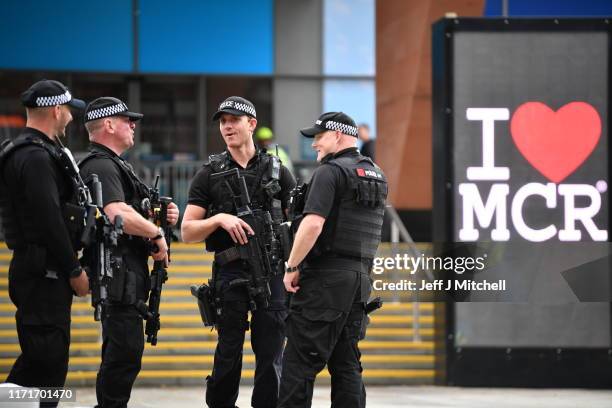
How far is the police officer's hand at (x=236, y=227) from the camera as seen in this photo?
755 centimetres

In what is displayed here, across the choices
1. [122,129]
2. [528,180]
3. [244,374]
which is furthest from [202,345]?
[122,129]

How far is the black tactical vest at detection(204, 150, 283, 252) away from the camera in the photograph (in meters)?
7.76

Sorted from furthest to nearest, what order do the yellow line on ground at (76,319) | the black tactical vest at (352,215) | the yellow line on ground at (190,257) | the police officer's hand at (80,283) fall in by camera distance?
the yellow line on ground at (190,257), the yellow line on ground at (76,319), the black tactical vest at (352,215), the police officer's hand at (80,283)

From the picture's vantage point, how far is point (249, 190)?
25.5 ft

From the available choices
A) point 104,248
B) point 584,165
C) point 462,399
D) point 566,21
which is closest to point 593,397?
point 462,399

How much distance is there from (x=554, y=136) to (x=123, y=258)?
4589 mm

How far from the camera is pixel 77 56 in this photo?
65.8 ft

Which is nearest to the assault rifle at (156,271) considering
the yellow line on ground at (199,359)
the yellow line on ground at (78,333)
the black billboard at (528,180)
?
the black billboard at (528,180)

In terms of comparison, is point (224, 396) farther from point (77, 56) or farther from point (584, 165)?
point (77, 56)

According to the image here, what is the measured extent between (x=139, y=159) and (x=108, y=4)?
276 cm

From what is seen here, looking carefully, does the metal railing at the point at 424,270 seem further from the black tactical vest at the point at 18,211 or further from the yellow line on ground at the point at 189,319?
the black tactical vest at the point at 18,211

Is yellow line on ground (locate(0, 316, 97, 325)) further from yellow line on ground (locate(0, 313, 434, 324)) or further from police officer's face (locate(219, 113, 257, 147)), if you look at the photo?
police officer's face (locate(219, 113, 257, 147))

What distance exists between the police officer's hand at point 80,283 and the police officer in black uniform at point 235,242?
5.11 feet

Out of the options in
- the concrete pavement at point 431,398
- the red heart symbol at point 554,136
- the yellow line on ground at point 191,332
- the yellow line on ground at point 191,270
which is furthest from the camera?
the yellow line on ground at point 191,270
